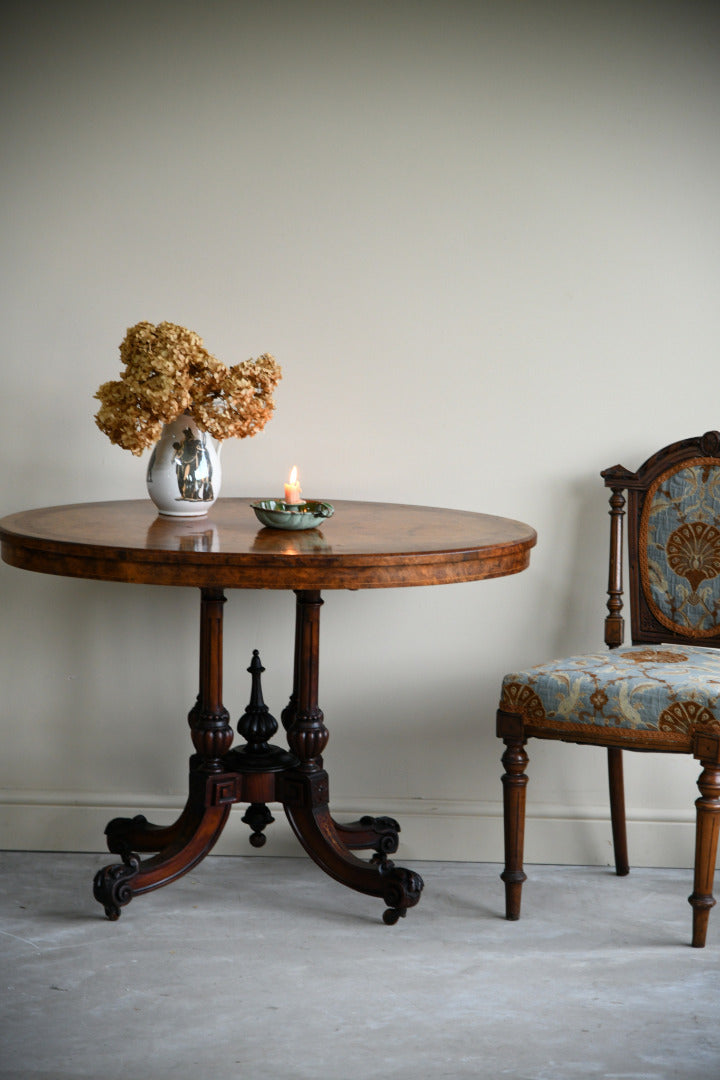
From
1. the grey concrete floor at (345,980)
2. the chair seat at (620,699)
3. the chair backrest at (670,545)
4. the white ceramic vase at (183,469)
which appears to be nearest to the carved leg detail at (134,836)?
the grey concrete floor at (345,980)

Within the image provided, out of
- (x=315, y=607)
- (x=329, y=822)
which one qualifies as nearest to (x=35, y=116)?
(x=315, y=607)

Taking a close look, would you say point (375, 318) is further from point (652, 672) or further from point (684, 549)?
point (652, 672)

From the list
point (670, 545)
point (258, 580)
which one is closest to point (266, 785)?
point (258, 580)

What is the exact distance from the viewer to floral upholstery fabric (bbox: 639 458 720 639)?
269 centimetres

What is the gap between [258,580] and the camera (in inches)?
79.1

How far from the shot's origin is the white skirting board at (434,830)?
292 cm

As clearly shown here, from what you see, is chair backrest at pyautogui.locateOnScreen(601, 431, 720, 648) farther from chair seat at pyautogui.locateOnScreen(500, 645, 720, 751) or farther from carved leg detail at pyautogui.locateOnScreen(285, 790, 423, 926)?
carved leg detail at pyautogui.locateOnScreen(285, 790, 423, 926)

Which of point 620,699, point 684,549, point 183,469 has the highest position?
point 183,469

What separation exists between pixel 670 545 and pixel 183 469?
1189 millimetres

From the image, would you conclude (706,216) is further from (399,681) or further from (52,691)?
(52,691)

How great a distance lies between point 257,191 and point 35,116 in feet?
Answer: 1.94

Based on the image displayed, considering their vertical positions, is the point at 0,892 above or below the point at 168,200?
below

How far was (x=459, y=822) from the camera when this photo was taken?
9.64 feet

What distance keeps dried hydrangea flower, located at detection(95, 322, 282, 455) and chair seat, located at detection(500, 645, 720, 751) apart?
835 mm
